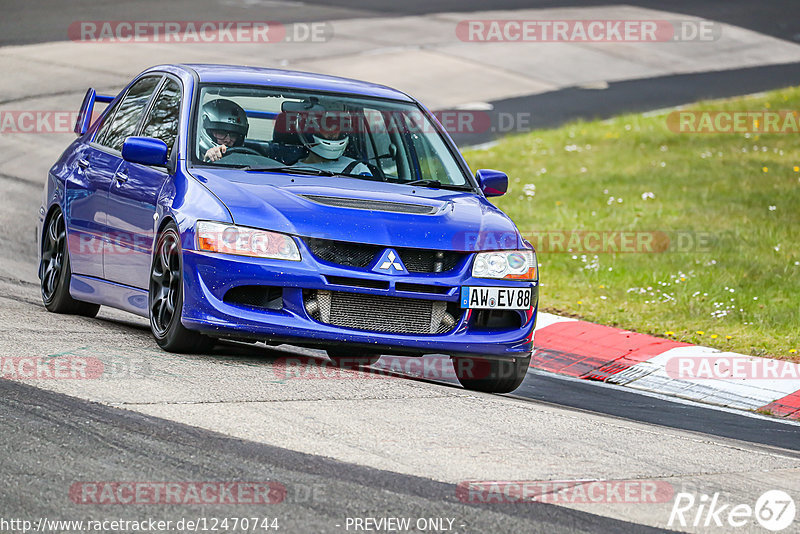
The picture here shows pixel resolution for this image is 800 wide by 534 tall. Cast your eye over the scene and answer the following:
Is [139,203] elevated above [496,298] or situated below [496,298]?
above

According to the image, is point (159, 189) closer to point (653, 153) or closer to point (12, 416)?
point (12, 416)

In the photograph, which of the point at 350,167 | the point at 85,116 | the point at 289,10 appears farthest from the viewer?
the point at 289,10

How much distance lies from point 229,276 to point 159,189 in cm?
103

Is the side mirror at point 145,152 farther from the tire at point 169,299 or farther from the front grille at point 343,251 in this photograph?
the front grille at point 343,251

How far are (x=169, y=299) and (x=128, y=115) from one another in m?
2.03

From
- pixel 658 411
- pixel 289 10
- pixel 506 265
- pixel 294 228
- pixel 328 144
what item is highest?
pixel 289 10

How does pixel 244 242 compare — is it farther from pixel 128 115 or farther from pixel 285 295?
pixel 128 115

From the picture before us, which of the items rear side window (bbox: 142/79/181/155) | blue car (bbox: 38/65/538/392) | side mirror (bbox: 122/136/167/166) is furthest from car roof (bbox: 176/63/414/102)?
side mirror (bbox: 122/136/167/166)

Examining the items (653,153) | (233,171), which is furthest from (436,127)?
(653,153)

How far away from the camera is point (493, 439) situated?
637 centimetres

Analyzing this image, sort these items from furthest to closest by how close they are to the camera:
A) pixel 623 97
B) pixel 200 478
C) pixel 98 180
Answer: pixel 623 97
pixel 98 180
pixel 200 478

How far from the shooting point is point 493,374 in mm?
8102

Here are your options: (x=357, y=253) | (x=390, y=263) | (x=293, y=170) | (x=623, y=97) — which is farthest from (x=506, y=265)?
(x=623, y=97)

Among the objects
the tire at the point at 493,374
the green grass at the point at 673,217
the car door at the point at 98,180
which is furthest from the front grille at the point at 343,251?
the green grass at the point at 673,217
